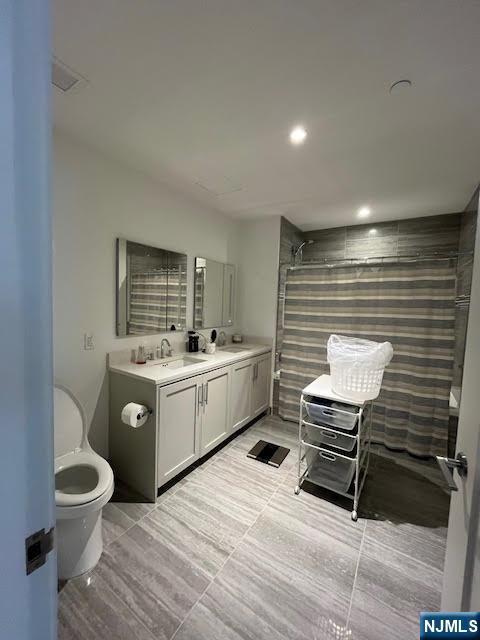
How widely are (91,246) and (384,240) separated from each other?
9.87 feet

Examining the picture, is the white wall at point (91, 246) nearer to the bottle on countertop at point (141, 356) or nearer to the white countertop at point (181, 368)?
the bottle on countertop at point (141, 356)

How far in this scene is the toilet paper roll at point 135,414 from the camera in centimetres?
167

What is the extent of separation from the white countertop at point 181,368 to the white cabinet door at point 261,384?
0.15 meters

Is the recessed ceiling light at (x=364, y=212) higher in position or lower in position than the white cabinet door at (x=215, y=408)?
higher

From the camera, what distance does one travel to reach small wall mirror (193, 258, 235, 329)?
2811 mm

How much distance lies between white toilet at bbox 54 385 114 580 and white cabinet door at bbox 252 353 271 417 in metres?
1.67

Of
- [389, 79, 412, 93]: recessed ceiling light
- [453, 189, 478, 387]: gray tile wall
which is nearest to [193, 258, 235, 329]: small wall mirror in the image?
[389, 79, 412, 93]: recessed ceiling light

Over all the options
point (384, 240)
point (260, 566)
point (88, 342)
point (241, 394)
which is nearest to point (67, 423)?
point (88, 342)

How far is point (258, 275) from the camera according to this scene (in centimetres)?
324

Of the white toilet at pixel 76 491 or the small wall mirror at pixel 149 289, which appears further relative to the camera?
the small wall mirror at pixel 149 289

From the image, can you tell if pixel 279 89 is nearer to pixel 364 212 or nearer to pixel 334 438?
pixel 364 212

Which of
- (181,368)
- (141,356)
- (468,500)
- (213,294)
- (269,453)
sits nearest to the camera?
(468,500)

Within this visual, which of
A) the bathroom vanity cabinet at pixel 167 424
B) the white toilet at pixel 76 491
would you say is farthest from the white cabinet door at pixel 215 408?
the white toilet at pixel 76 491

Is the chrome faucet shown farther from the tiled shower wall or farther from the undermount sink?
the tiled shower wall
